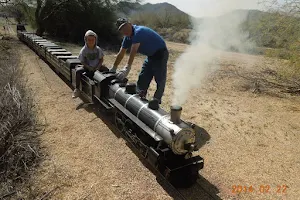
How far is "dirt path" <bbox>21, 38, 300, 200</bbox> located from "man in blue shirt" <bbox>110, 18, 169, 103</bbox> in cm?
153

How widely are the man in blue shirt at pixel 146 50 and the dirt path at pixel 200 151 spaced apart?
1528 millimetres

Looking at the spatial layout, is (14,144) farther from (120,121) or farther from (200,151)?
(200,151)

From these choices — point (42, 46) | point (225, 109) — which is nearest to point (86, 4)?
point (42, 46)

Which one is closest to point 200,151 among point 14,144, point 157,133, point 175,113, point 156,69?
point 157,133

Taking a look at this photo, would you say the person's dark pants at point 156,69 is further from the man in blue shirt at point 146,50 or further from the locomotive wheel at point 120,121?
the locomotive wheel at point 120,121

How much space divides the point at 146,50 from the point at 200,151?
8.25ft

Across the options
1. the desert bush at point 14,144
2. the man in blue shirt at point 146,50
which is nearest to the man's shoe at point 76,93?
the man in blue shirt at point 146,50

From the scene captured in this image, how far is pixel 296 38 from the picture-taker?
37.2 feet

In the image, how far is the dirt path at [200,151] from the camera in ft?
15.6

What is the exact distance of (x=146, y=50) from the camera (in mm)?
6164

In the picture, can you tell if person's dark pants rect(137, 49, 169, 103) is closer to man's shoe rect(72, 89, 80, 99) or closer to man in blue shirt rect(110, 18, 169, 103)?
man in blue shirt rect(110, 18, 169, 103)

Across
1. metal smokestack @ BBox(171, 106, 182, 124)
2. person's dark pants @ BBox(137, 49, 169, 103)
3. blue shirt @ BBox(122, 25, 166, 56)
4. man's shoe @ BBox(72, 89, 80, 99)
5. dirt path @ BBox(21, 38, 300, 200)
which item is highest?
blue shirt @ BBox(122, 25, 166, 56)

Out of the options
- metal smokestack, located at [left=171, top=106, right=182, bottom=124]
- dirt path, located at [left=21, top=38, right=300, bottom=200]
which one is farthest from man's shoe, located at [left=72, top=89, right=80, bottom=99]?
metal smokestack, located at [left=171, top=106, right=182, bottom=124]

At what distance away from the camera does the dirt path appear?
4.76m
